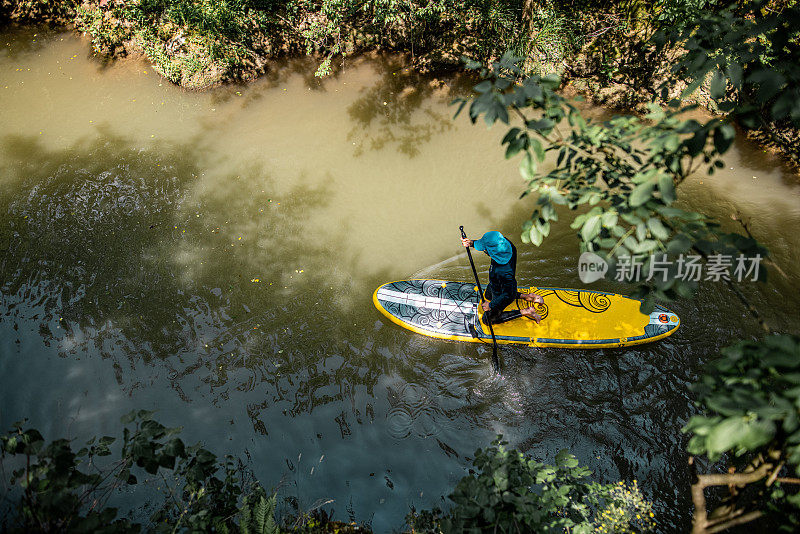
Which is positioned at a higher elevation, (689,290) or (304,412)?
(689,290)

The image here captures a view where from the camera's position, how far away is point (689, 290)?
7.29ft

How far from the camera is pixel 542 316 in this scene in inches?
231

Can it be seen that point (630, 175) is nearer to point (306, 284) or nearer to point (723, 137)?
point (723, 137)

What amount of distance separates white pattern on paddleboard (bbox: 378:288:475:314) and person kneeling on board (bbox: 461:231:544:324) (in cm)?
34

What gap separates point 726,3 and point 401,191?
6380mm

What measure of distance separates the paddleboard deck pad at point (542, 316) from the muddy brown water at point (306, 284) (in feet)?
0.74

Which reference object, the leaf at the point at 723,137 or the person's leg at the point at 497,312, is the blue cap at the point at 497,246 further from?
the leaf at the point at 723,137

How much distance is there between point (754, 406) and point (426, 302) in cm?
451

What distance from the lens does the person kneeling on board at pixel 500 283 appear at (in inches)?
202

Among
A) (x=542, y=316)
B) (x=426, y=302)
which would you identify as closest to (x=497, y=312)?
(x=542, y=316)

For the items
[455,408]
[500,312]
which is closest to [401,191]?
[500,312]

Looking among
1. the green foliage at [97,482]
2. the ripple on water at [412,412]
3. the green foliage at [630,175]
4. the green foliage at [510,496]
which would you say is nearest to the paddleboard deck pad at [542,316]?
the ripple on water at [412,412]

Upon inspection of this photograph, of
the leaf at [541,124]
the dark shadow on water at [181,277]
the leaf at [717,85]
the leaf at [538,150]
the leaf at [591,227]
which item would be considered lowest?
the dark shadow on water at [181,277]

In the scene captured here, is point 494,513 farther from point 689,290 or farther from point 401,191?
point 401,191
